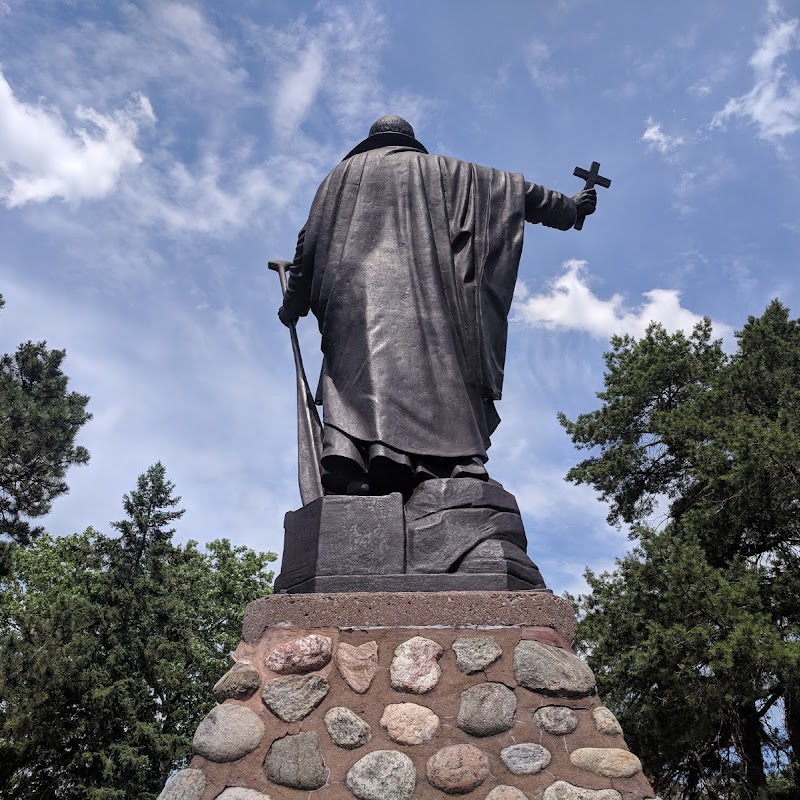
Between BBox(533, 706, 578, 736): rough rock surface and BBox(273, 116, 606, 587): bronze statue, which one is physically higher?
BBox(273, 116, 606, 587): bronze statue

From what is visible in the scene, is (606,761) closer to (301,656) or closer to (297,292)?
(301,656)

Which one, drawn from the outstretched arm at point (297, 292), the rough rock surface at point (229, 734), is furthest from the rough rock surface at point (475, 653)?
the outstretched arm at point (297, 292)

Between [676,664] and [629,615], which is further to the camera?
[629,615]

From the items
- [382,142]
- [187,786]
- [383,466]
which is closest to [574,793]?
[187,786]

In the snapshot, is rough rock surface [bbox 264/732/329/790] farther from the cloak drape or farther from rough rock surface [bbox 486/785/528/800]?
the cloak drape

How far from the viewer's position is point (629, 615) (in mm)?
12195

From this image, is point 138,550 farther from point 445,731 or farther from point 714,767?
point 445,731

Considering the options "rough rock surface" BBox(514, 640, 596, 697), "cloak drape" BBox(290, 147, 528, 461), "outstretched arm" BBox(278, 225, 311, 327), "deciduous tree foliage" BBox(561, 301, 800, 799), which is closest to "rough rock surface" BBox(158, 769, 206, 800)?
"rough rock surface" BBox(514, 640, 596, 697)

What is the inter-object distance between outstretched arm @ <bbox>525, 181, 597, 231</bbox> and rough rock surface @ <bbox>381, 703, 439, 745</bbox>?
9.43ft

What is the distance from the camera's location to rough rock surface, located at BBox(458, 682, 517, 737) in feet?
8.48

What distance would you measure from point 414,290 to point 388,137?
1196 mm

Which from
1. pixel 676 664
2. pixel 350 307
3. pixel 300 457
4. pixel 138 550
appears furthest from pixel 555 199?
pixel 138 550

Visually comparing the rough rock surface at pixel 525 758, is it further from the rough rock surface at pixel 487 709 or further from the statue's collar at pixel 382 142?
the statue's collar at pixel 382 142

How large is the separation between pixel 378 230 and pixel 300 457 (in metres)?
1.20
